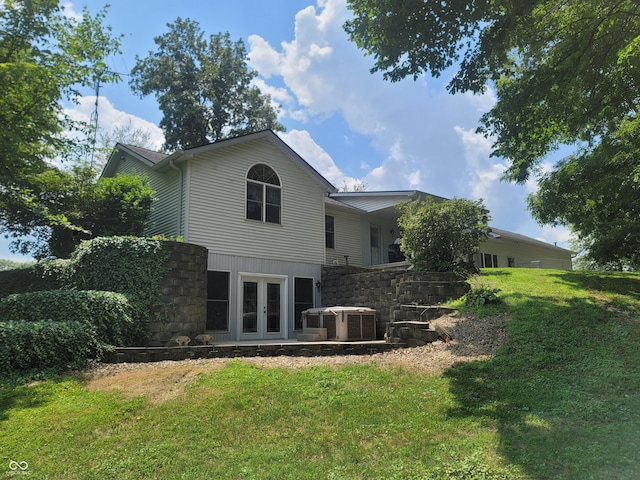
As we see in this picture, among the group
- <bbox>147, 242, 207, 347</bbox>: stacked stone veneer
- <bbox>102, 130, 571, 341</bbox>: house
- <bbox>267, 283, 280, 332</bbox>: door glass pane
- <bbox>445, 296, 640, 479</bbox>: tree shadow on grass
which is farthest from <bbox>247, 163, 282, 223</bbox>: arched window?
<bbox>445, 296, 640, 479</bbox>: tree shadow on grass

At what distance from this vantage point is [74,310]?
8.20 metres

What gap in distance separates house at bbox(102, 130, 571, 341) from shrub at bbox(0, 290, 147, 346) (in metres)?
3.63

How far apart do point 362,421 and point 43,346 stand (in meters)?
5.52

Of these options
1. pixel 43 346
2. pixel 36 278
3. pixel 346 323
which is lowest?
pixel 43 346

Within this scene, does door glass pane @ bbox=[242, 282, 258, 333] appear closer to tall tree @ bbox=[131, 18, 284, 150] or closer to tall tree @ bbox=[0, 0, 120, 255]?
tall tree @ bbox=[0, 0, 120, 255]

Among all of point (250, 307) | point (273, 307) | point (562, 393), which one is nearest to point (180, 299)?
point (250, 307)

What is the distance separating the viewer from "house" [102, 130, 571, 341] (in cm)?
1250

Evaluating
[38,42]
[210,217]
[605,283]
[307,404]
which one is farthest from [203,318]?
[605,283]

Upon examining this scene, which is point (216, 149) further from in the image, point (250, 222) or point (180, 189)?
point (250, 222)

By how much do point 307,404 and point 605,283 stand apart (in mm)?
9730

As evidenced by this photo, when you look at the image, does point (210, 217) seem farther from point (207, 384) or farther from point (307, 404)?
point (307, 404)

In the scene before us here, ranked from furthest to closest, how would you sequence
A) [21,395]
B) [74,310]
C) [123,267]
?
[123,267] → [74,310] → [21,395]

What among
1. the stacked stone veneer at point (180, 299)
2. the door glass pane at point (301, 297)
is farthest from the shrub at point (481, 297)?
the stacked stone veneer at point (180, 299)

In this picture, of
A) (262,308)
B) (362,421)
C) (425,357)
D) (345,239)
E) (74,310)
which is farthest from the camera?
(345,239)
